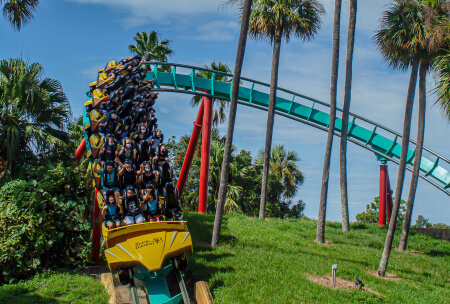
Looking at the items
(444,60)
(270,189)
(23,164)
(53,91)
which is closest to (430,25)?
(444,60)

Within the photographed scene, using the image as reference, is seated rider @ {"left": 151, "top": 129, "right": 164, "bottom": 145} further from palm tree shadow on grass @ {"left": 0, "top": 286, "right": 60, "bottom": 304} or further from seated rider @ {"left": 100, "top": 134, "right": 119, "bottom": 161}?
palm tree shadow on grass @ {"left": 0, "top": 286, "right": 60, "bottom": 304}

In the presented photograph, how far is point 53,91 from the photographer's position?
16.4 m

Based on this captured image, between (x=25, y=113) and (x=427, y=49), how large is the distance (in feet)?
42.3

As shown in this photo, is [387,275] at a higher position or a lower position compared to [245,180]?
lower

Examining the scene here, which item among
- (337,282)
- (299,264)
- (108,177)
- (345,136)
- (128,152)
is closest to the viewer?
(108,177)

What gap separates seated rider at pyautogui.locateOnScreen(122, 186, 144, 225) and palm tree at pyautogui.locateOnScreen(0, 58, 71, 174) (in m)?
4.70

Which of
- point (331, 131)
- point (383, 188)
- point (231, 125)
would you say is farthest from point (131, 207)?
point (383, 188)

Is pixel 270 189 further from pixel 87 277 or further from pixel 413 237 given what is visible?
pixel 87 277

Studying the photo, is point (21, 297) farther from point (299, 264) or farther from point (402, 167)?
point (402, 167)

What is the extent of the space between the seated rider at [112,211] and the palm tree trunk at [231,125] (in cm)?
461

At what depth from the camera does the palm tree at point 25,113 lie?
1455 cm

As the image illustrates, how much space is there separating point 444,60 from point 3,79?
43.2ft

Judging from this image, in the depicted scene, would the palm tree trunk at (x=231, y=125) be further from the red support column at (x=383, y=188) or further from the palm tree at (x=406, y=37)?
the red support column at (x=383, y=188)

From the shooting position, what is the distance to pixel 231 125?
15.7 m
